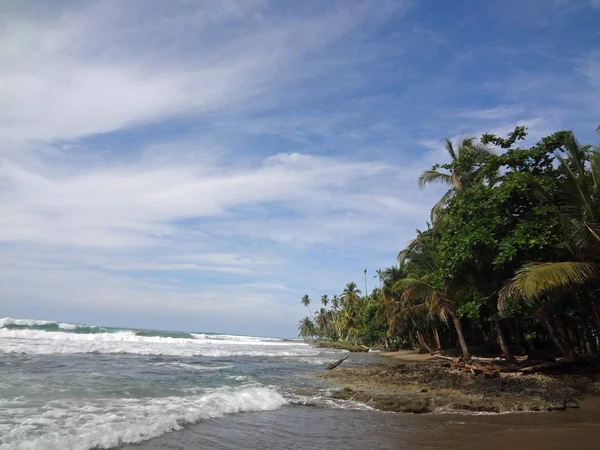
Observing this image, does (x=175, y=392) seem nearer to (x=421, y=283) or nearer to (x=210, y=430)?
(x=210, y=430)

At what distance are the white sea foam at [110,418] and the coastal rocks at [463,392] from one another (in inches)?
124

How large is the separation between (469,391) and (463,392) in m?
0.21

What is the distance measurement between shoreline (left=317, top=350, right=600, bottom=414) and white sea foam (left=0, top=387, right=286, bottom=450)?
125 inches

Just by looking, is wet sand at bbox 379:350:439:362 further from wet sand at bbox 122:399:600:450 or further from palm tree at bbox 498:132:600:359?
wet sand at bbox 122:399:600:450

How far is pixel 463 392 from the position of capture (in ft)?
39.8

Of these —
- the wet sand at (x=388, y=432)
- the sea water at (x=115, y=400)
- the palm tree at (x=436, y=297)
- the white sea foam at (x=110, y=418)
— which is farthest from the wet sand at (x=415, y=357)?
the white sea foam at (x=110, y=418)

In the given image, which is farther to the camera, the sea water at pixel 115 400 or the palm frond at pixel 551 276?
the palm frond at pixel 551 276

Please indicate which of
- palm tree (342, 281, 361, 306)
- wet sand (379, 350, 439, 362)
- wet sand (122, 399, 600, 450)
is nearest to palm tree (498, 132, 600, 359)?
wet sand (122, 399, 600, 450)

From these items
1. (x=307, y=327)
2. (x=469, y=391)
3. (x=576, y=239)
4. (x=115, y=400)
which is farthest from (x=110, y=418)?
(x=307, y=327)

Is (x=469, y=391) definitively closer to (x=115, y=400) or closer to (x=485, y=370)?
(x=485, y=370)

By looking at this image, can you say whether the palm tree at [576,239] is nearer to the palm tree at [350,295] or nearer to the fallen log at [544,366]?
the fallen log at [544,366]

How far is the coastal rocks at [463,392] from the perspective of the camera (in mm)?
9828

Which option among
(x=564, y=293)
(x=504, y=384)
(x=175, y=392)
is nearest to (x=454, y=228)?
(x=564, y=293)

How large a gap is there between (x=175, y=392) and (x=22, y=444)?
6.14 m
